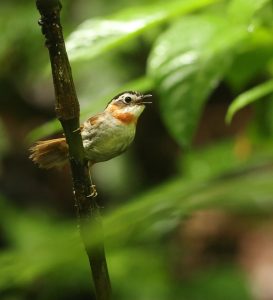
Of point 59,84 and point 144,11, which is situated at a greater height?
point 144,11

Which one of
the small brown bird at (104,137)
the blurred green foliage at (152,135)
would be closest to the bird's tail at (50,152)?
the small brown bird at (104,137)

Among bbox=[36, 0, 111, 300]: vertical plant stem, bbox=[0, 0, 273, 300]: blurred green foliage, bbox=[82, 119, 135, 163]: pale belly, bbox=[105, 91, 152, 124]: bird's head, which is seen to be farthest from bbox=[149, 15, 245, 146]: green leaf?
bbox=[36, 0, 111, 300]: vertical plant stem

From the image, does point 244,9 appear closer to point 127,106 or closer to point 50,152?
point 127,106

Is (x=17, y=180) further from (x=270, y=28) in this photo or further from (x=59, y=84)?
(x=59, y=84)

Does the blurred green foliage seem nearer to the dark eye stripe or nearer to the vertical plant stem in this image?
the vertical plant stem

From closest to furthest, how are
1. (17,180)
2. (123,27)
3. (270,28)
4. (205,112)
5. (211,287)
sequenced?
(123,27) < (270,28) < (211,287) < (17,180) < (205,112)

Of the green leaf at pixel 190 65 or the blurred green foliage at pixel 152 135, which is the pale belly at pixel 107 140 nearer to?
the blurred green foliage at pixel 152 135

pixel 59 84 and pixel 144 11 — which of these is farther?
pixel 144 11

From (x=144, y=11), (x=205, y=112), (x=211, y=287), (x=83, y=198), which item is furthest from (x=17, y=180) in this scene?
(x=83, y=198)
